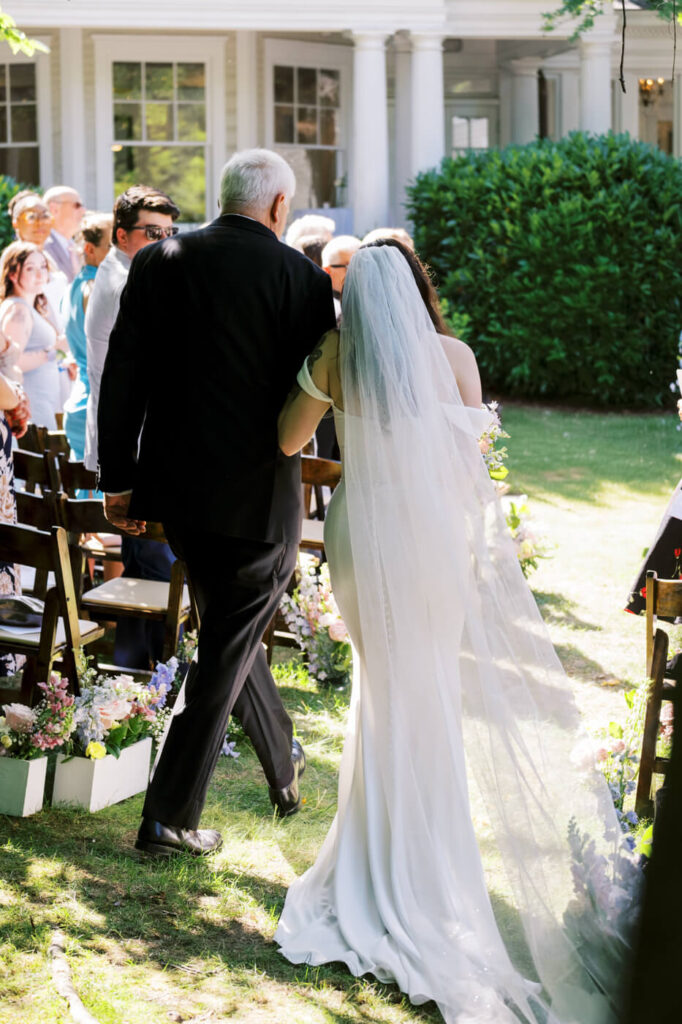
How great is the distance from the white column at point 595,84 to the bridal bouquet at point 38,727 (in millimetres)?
12851

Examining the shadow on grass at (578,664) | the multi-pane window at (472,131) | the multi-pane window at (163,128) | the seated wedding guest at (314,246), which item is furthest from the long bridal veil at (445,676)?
the multi-pane window at (472,131)

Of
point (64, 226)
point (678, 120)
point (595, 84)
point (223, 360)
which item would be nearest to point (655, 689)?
point (223, 360)

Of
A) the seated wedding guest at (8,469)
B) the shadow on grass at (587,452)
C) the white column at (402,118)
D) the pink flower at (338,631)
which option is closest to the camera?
the seated wedding guest at (8,469)

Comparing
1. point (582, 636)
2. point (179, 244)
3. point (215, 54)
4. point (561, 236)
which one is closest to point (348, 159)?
point (215, 54)

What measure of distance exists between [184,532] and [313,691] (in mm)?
2188

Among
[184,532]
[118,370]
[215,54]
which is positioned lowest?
[184,532]

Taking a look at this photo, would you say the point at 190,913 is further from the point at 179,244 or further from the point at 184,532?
the point at 179,244

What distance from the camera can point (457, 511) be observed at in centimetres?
349

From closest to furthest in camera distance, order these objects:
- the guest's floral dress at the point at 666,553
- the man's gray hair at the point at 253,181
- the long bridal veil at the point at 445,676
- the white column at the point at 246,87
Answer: the long bridal veil at the point at 445,676
the man's gray hair at the point at 253,181
the guest's floral dress at the point at 666,553
the white column at the point at 246,87

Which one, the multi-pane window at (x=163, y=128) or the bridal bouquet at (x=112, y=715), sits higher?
the multi-pane window at (x=163, y=128)

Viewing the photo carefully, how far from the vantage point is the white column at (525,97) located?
18.1m

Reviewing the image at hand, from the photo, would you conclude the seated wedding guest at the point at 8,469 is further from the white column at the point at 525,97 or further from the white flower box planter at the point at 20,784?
the white column at the point at 525,97

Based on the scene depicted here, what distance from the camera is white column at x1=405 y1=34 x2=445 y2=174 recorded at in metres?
15.1

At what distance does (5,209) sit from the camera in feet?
47.5
